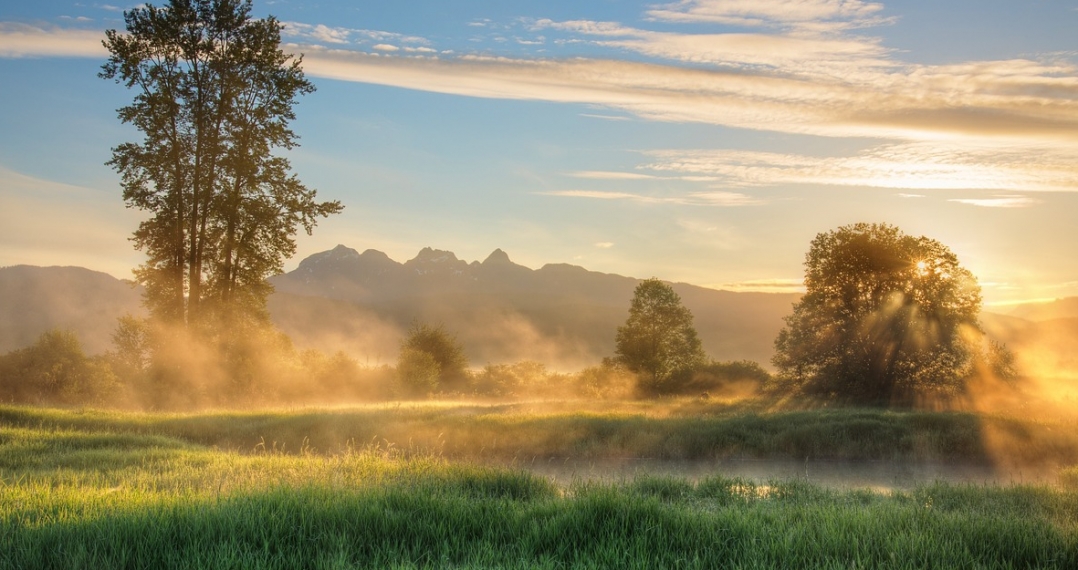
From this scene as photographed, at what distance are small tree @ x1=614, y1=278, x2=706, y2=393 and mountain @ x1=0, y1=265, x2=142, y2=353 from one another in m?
106

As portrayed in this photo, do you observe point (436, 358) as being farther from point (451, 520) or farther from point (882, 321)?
point (451, 520)

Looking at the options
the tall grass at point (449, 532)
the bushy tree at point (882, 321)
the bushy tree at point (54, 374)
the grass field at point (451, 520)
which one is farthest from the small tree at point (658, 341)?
the tall grass at point (449, 532)

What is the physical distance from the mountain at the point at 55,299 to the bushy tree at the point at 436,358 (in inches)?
3589

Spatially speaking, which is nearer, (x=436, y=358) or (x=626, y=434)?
(x=626, y=434)

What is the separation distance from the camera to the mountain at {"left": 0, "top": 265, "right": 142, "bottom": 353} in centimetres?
12044

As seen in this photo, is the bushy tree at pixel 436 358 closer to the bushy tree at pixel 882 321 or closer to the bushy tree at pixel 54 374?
the bushy tree at pixel 54 374

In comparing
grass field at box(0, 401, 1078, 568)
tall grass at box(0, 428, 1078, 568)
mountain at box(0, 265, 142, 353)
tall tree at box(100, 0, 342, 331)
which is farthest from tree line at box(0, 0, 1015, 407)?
mountain at box(0, 265, 142, 353)

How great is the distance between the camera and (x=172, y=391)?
22.2m

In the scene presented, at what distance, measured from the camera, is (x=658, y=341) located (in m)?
43.7

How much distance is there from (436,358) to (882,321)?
30.6 m

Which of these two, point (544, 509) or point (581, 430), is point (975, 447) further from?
point (544, 509)

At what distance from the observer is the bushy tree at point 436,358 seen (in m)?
43.1

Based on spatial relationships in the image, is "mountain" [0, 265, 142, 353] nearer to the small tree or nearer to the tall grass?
the small tree

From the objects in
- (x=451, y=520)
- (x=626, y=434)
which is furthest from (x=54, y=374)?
(x=451, y=520)
